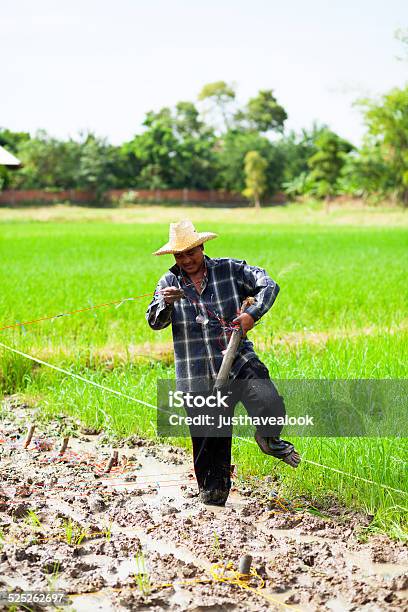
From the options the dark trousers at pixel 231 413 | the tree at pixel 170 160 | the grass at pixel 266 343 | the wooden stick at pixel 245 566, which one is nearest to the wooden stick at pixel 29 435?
the grass at pixel 266 343

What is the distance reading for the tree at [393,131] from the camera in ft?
167

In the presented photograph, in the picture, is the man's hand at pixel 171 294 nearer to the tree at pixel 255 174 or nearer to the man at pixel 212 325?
the man at pixel 212 325

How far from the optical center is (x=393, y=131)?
50969mm

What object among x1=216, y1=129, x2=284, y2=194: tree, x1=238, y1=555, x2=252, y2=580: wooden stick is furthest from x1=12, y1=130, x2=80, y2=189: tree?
x1=238, y1=555, x2=252, y2=580: wooden stick

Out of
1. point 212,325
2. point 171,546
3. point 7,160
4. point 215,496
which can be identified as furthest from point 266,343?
point 171,546

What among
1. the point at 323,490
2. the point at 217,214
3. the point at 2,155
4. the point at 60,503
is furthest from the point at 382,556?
the point at 217,214

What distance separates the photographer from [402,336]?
6.98 metres

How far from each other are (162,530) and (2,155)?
10.4 ft

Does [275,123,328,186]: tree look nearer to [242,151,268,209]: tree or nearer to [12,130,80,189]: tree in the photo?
[242,151,268,209]: tree

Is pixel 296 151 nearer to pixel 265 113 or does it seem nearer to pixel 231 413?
pixel 265 113

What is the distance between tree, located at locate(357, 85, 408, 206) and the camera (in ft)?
167

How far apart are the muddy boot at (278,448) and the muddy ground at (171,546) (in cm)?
26

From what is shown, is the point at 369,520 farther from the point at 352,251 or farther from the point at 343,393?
the point at 352,251

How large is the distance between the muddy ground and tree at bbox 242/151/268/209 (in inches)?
2145
